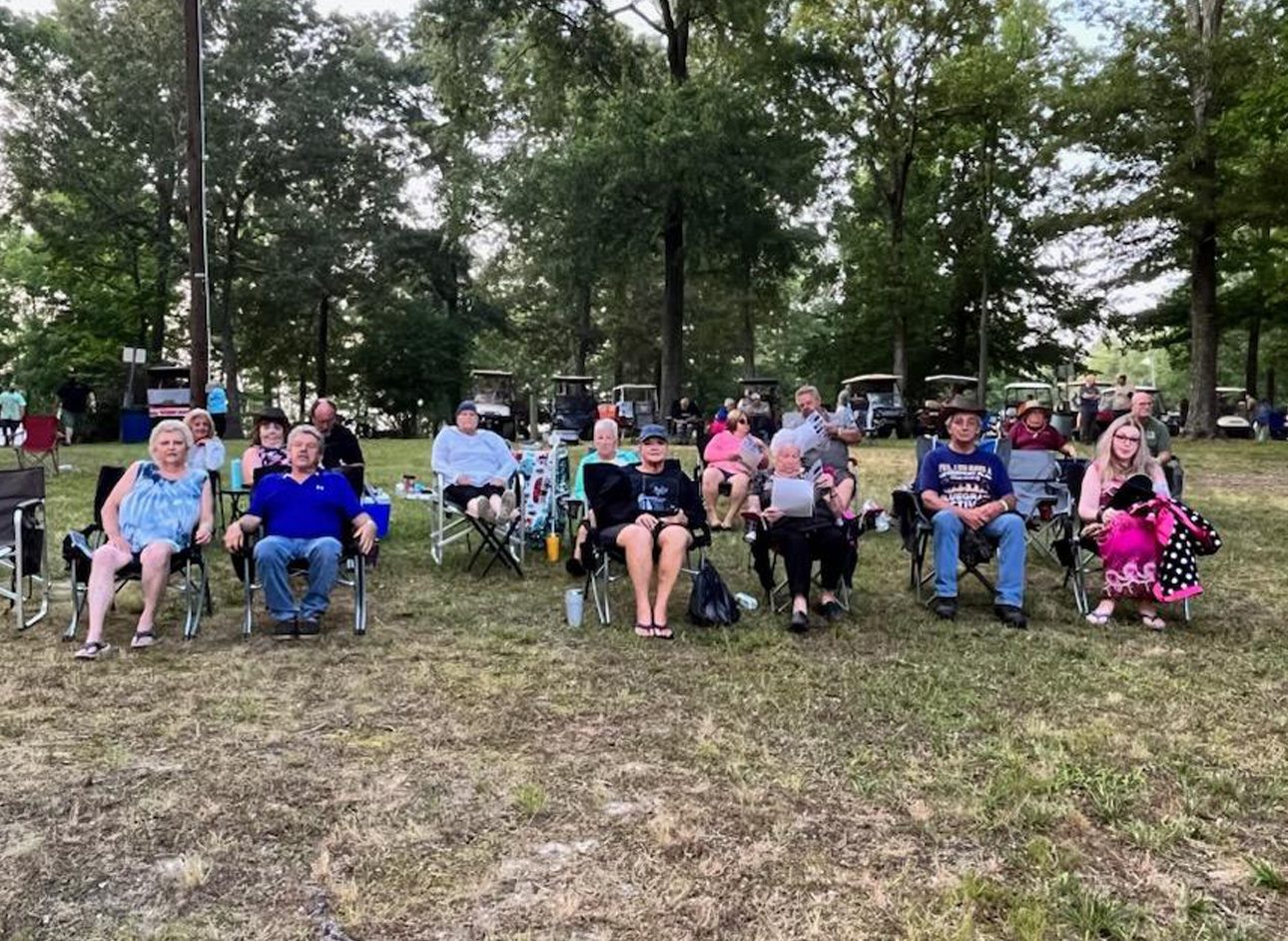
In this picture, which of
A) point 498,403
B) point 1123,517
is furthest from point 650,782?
point 498,403

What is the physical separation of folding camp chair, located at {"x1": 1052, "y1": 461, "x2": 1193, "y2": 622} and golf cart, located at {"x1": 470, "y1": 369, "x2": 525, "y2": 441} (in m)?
15.0

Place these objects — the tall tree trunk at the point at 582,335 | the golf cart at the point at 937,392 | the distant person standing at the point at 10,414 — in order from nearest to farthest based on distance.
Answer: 1. the distant person standing at the point at 10,414
2. the golf cart at the point at 937,392
3. the tall tree trunk at the point at 582,335

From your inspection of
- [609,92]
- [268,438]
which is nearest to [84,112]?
[609,92]

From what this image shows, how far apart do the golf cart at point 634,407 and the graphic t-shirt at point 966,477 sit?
47.8ft

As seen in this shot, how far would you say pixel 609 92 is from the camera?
60.6 ft

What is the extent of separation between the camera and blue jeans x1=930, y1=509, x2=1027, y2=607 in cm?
455

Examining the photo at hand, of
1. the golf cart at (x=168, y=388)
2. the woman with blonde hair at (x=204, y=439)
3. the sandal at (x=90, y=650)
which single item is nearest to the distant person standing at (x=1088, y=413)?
the woman with blonde hair at (x=204, y=439)

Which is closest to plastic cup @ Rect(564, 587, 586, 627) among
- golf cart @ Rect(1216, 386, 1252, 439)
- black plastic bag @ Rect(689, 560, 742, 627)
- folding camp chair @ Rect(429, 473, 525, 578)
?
black plastic bag @ Rect(689, 560, 742, 627)

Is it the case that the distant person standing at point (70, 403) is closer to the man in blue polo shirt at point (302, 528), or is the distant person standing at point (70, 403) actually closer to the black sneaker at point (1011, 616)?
the man in blue polo shirt at point (302, 528)

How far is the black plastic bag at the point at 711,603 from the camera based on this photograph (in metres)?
4.40

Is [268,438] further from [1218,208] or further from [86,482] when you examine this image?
[1218,208]

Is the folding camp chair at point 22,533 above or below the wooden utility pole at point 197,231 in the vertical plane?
below

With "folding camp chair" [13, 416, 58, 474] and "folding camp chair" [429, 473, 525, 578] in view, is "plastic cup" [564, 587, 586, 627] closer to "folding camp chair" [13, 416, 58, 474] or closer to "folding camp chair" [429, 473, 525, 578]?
"folding camp chair" [429, 473, 525, 578]

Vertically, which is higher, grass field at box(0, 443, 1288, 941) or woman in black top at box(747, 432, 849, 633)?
woman in black top at box(747, 432, 849, 633)
